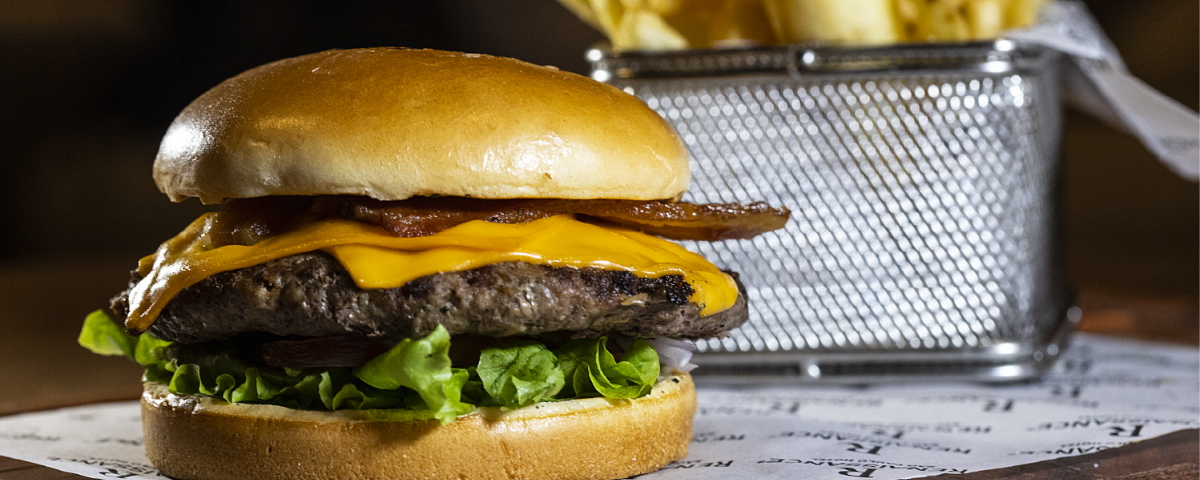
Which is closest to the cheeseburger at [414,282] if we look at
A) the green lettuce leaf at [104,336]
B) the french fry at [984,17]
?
the green lettuce leaf at [104,336]

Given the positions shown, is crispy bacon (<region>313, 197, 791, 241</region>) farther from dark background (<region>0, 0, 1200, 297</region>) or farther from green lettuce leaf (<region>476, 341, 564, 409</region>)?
dark background (<region>0, 0, 1200, 297</region>)

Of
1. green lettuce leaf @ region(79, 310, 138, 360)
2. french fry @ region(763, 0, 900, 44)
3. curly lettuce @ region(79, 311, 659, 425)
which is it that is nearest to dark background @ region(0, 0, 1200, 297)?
french fry @ region(763, 0, 900, 44)

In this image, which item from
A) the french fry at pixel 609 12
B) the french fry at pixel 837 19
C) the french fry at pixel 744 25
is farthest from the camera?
the french fry at pixel 744 25

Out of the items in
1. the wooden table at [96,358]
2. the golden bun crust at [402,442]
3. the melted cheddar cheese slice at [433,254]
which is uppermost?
the melted cheddar cheese slice at [433,254]

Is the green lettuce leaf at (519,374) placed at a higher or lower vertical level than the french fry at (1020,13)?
lower

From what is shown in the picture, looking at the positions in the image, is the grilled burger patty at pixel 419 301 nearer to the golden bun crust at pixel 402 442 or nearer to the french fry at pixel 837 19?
the golden bun crust at pixel 402 442

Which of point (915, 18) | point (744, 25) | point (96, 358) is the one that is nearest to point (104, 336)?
point (96, 358)
